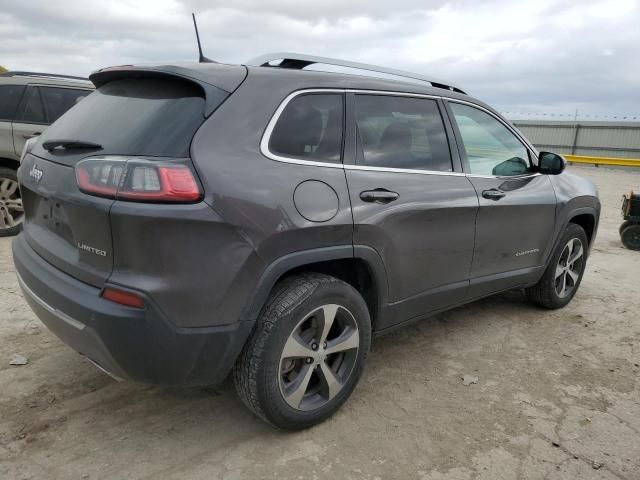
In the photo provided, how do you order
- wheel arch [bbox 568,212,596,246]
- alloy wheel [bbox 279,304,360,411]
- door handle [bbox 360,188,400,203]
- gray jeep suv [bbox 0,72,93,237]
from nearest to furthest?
alloy wheel [bbox 279,304,360,411]
door handle [bbox 360,188,400,203]
wheel arch [bbox 568,212,596,246]
gray jeep suv [bbox 0,72,93,237]

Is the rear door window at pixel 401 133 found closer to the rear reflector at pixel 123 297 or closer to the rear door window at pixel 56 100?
the rear reflector at pixel 123 297

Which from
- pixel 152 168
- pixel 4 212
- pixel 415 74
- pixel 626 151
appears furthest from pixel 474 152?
pixel 626 151

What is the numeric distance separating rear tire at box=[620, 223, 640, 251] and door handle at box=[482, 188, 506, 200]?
4933 mm

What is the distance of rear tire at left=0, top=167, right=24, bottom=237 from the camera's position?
6.16 meters

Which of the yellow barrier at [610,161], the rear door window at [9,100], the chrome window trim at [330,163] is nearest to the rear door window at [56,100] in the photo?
the rear door window at [9,100]

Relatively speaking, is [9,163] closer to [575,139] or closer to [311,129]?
[311,129]

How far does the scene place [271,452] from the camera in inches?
102

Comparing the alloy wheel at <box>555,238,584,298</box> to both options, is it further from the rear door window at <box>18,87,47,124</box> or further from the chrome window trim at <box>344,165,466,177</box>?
the rear door window at <box>18,87,47,124</box>

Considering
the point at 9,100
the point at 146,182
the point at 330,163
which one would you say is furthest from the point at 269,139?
the point at 9,100

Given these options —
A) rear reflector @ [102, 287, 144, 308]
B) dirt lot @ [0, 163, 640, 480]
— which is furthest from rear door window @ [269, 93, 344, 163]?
dirt lot @ [0, 163, 640, 480]

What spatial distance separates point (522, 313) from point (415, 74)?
7.60ft

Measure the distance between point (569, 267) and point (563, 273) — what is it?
0.33 ft

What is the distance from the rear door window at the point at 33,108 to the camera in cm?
629

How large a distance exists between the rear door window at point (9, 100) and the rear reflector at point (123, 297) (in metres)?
5.06
